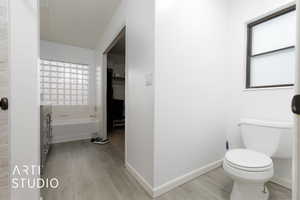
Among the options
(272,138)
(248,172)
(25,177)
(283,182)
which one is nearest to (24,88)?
(25,177)

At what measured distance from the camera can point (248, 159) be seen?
47.8 inches

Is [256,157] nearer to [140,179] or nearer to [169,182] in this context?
[169,182]

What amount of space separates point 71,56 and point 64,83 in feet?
2.38

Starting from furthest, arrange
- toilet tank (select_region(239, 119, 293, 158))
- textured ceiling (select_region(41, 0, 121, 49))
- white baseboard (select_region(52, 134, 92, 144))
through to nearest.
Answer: white baseboard (select_region(52, 134, 92, 144)) → textured ceiling (select_region(41, 0, 121, 49)) → toilet tank (select_region(239, 119, 293, 158))

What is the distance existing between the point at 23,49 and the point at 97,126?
272 cm

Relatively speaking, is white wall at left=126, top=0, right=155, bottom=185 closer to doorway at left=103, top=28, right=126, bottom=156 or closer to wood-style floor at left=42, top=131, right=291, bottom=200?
wood-style floor at left=42, top=131, right=291, bottom=200

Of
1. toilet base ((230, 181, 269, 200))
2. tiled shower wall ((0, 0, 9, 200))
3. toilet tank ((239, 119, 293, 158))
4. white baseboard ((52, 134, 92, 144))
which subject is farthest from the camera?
white baseboard ((52, 134, 92, 144))

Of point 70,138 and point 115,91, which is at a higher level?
point 115,91

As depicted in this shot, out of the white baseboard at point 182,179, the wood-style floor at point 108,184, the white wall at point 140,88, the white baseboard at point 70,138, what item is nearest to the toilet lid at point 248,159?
the wood-style floor at point 108,184

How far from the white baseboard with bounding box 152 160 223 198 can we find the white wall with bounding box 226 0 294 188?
0.44 m

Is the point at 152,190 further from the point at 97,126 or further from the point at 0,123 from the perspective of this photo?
the point at 97,126

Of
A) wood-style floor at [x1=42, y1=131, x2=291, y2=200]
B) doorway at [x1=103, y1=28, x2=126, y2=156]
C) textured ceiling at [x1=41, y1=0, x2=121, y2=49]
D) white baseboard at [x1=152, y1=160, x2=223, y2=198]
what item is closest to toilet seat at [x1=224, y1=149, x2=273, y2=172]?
wood-style floor at [x1=42, y1=131, x2=291, y2=200]

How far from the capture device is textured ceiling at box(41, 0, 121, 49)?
2094 millimetres

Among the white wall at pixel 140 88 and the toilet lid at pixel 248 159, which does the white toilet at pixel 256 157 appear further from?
the white wall at pixel 140 88
